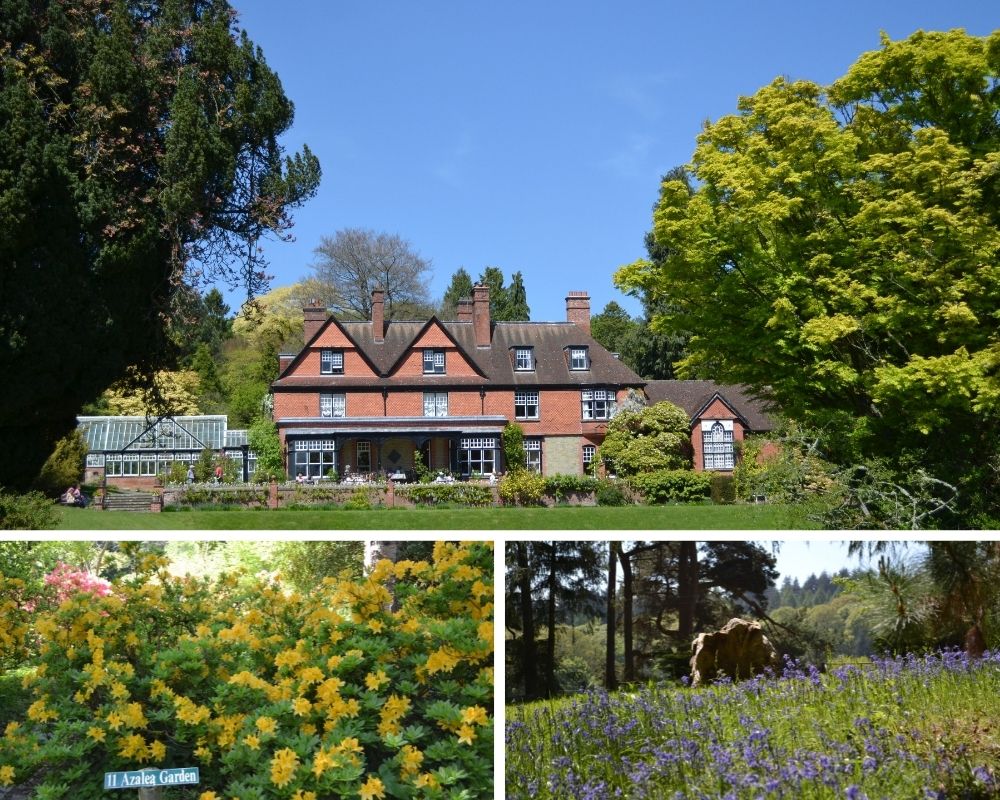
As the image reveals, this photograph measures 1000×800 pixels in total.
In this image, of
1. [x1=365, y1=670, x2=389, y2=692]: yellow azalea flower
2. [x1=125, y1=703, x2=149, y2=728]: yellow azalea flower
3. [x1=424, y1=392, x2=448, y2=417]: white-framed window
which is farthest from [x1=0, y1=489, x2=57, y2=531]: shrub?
[x1=424, y1=392, x2=448, y2=417]: white-framed window

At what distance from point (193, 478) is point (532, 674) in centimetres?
3604

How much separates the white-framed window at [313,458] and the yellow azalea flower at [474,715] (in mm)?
36317

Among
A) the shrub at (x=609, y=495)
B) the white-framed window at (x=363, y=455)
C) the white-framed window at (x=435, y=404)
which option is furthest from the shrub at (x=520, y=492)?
the white-framed window at (x=363, y=455)

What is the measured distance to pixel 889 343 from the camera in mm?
19969

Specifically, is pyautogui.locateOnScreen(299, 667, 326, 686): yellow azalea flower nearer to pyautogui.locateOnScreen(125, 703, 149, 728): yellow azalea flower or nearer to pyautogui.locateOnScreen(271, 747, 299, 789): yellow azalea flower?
pyautogui.locateOnScreen(271, 747, 299, 789): yellow azalea flower

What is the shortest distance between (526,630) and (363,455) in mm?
37297

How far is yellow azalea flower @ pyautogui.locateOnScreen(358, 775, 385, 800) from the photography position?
4629 millimetres

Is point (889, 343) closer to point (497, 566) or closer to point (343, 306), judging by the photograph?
point (497, 566)

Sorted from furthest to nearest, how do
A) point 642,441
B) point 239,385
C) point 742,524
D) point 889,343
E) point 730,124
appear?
point 239,385
point 642,441
point 742,524
point 730,124
point 889,343

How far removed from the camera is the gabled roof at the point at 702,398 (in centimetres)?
4191

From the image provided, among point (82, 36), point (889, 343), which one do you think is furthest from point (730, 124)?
point (82, 36)

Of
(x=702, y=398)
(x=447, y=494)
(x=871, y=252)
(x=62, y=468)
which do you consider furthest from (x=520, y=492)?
(x=871, y=252)

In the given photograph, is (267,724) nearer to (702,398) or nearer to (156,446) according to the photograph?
(702,398)

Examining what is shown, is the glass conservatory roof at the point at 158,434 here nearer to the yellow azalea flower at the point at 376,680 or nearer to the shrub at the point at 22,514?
the shrub at the point at 22,514
